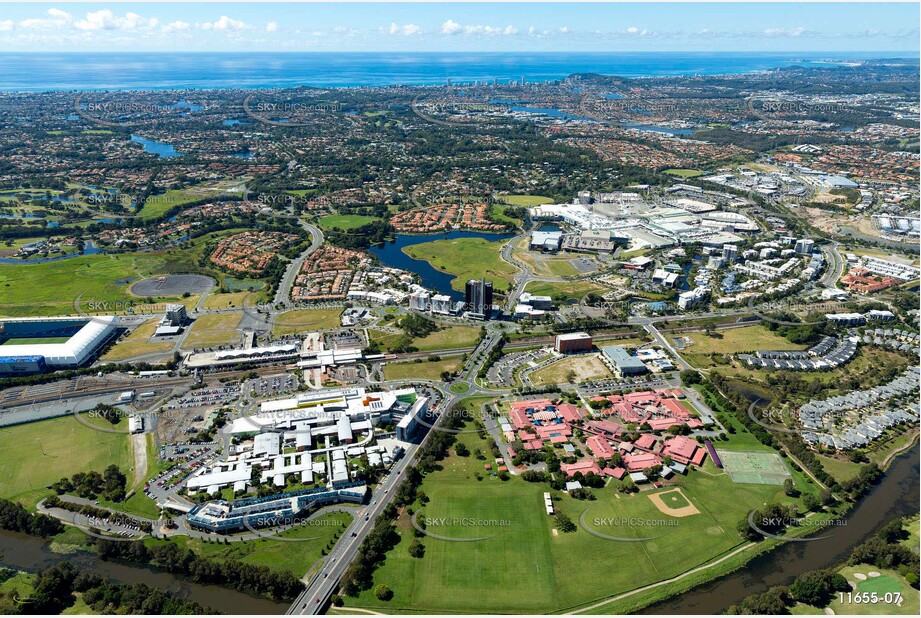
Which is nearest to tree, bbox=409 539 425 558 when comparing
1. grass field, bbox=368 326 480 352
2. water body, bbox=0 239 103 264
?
grass field, bbox=368 326 480 352

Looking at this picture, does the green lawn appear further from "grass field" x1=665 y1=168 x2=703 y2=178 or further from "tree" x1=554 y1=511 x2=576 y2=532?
"grass field" x1=665 y1=168 x2=703 y2=178

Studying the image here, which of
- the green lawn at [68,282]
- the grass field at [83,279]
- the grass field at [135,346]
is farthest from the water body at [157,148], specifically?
the grass field at [135,346]

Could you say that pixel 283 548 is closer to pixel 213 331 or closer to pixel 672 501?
pixel 672 501

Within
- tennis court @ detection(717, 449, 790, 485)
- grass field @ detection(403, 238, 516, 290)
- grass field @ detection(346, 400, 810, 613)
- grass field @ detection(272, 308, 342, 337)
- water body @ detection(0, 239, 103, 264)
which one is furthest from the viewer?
water body @ detection(0, 239, 103, 264)

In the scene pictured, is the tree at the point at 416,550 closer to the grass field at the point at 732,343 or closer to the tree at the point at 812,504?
the tree at the point at 812,504

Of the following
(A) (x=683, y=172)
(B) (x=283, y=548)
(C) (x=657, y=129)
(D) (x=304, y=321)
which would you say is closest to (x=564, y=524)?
(B) (x=283, y=548)

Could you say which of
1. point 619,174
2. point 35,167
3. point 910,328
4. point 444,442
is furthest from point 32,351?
point 619,174
